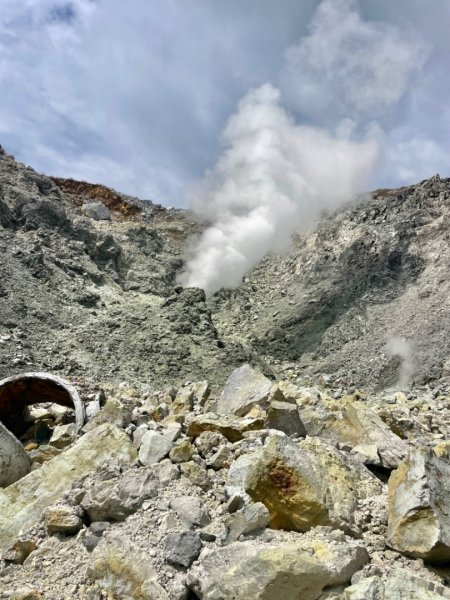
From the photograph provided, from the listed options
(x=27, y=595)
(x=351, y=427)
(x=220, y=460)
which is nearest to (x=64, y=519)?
(x=27, y=595)

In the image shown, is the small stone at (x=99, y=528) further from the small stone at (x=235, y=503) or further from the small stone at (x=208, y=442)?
the small stone at (x=208, y=442)

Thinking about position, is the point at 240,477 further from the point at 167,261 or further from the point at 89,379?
the point at 167,261

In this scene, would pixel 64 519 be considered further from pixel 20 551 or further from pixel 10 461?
pixel 10 461

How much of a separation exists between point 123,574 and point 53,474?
1.63 m

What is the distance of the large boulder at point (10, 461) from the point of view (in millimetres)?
4715

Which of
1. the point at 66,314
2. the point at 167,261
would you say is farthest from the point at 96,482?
the point at 167,261

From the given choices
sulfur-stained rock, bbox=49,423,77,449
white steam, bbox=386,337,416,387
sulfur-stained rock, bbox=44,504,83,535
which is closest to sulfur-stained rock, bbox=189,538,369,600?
sulfur-stained rock, bbox=44,504,83,535

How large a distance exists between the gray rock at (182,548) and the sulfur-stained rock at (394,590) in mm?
880

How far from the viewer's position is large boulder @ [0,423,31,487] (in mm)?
4715

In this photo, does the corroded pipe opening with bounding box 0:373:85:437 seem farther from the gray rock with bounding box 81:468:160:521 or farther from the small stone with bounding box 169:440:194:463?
the gray rock with bounding box 81:468:160:521

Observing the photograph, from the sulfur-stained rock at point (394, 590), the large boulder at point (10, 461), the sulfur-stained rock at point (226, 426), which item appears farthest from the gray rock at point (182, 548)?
the large boulder at point (10, 461)

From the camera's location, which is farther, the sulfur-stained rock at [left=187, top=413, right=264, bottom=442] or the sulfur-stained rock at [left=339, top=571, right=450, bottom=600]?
the sulfur-stained rock at [left=187, top=413, right=264, bottom=442]

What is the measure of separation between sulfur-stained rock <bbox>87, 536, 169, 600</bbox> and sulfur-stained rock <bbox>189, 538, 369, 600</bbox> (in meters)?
0.26

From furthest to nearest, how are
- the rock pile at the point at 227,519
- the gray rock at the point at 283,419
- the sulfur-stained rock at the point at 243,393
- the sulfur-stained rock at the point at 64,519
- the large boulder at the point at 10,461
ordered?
1. the sulfur-stained rock at the point at 243,393
2. the gray rock at the point at 283,419
3. the large boulder at the point at 10,461
4. the sulfur-stained rock at the point at 64,519
5. the rock pile at the point at 227,519
